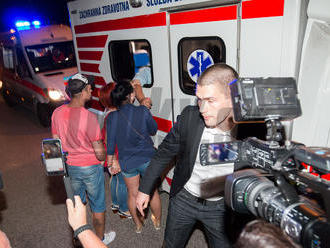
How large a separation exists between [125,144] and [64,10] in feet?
55.1

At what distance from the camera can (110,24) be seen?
4.07 metres

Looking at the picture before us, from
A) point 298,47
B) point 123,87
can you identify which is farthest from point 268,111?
point 123,87

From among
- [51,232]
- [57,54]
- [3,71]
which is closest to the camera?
[51,232]

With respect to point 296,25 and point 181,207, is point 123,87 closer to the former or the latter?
point 181,207

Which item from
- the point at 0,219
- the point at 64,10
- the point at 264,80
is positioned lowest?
the point at 0,219

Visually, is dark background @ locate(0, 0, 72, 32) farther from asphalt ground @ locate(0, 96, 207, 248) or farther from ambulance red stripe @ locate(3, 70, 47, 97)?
asphalt ground @ locate(0, 96, 207, 248)

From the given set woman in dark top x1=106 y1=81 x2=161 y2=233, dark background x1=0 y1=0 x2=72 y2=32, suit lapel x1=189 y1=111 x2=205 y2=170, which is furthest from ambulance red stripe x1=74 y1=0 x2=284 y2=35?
dark background x1=0 y1=0 x2=72 y2=32

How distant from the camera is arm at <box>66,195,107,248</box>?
1.47 metres

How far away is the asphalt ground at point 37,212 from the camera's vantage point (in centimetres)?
344

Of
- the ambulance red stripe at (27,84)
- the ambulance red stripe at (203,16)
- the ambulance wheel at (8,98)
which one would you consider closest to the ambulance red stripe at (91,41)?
the ambulance red stripe at (203,16)

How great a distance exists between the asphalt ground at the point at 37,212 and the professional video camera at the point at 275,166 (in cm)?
219

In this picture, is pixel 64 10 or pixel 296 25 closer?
pixel 296 25

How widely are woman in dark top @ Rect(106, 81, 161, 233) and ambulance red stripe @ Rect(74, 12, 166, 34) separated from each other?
0.81m

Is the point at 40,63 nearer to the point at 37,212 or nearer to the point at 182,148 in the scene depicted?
the point at 37,212
